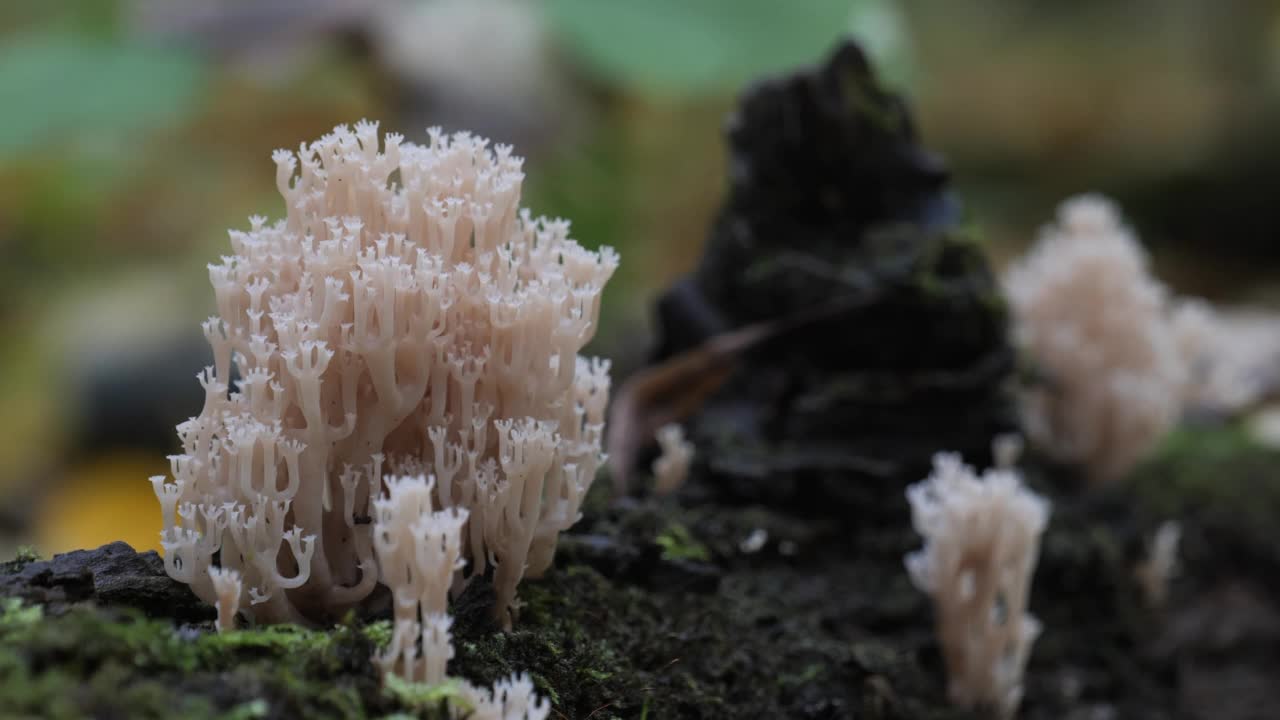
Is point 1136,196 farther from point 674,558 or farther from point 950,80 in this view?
point 674,558

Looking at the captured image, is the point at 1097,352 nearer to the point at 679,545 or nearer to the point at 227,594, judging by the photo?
the point at 679,545

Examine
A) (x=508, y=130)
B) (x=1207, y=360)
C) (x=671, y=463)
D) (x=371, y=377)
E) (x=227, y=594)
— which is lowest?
(x=227, y=594)

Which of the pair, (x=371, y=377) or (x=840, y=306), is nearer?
(x=371, y=377)

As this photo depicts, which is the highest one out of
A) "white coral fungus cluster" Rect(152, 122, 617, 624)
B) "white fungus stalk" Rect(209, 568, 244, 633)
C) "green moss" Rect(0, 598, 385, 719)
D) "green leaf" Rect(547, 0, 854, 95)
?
"green leaf" Rect(547, 0, 854, 95)

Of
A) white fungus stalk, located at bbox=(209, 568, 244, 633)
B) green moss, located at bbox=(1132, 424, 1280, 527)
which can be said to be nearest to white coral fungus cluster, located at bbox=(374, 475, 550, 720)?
white fungus stalk, located at bbox=(209, 568, 244, 633)

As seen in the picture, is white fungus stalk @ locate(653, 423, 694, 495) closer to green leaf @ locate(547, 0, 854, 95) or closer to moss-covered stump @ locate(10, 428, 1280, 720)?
moss-covered stump @ locate(10, 428, 1280, 720)

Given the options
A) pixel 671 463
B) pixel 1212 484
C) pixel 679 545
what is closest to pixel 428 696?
pixel 679 545

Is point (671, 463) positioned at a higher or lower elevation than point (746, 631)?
higher
